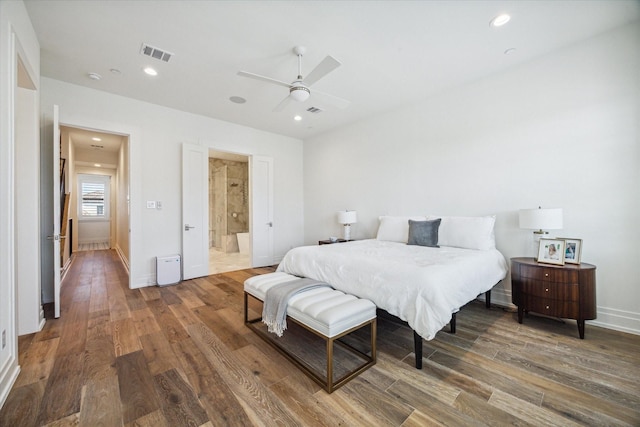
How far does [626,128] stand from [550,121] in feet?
1.93

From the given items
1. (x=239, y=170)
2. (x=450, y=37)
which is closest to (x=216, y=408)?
(x=450, y=37)

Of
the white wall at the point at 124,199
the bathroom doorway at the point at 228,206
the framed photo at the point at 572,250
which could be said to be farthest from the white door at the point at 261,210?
the framed photo at the point at 572,250

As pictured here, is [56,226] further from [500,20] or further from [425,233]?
[500,20]

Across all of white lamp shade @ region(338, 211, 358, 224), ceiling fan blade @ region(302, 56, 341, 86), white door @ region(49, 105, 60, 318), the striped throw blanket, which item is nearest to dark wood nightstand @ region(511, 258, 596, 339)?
the striped throw blanket

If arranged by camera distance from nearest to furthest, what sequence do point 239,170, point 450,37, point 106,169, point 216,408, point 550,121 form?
point 216,408, point 450,37, point 550,121, point 239,170, point 106,169

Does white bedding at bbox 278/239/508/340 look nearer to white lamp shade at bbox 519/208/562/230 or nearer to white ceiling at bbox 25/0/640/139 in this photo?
white lamp shade at bbox 519/208/562/230

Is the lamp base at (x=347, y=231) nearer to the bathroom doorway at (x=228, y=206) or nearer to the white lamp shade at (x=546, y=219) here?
the white lamp shade at (x=546, y=219)

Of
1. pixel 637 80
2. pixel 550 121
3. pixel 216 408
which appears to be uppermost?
pixel 637 80

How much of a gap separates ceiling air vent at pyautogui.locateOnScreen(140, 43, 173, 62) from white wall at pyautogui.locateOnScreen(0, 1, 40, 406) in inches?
35.4

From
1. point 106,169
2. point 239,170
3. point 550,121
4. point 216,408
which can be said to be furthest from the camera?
point 106,169

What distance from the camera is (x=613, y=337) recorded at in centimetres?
236

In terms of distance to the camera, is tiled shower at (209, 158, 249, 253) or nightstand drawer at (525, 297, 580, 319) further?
tiled shower at (209, 158, 249, 253)

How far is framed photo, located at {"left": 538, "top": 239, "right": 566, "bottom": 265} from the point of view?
257 centimetres

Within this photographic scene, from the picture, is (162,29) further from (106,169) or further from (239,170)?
(106,169)
